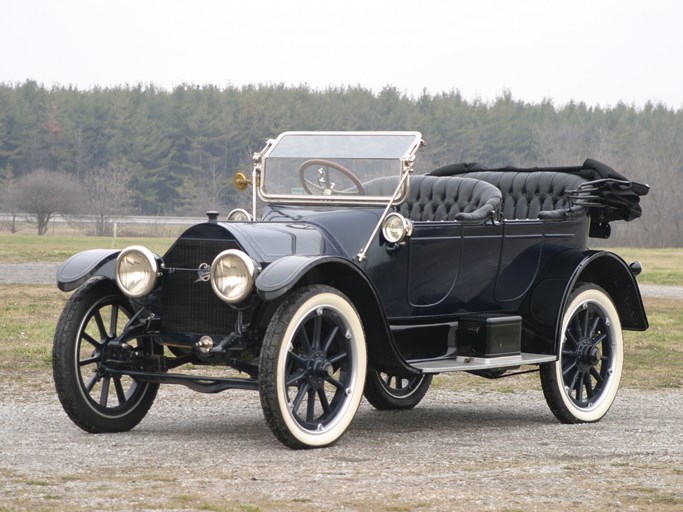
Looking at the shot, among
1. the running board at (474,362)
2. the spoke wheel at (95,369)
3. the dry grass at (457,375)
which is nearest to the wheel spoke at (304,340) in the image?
the running board at (474,362)

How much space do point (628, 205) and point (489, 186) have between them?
112 centimetres

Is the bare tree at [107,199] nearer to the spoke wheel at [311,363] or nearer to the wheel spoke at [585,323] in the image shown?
the wheel spoke at [585,323]

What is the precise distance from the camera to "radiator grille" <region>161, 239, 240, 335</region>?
7039 mm

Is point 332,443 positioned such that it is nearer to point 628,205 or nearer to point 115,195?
point 628,205

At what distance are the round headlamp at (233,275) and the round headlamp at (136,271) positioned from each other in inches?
20.2

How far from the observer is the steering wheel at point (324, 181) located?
319 inches

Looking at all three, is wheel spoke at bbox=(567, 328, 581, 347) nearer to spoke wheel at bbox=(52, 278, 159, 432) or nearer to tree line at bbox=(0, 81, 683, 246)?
spoke wheel at bbox=(52, 278, 159, 432)

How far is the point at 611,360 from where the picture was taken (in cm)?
888

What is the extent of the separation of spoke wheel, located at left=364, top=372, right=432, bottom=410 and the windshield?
1520 mm

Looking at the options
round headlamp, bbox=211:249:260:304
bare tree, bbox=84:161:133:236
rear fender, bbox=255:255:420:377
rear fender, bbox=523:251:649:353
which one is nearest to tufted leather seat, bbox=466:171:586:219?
rear fender, bbox=523:251:649:353

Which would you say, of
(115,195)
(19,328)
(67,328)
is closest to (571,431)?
(67,328)

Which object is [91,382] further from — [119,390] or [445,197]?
[445,197]

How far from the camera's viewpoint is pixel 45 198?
57.5 meters

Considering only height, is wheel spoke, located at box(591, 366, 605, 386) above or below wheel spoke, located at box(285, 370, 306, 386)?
below
